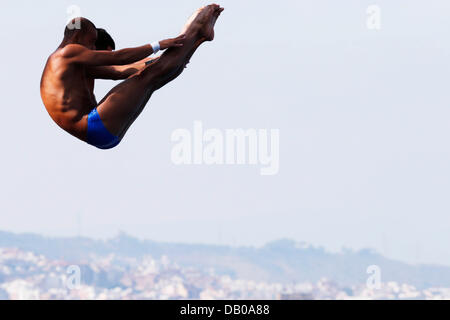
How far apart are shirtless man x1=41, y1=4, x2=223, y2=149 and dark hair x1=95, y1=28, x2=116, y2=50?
0.66 feet

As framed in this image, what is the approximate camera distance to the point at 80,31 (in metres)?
9.06

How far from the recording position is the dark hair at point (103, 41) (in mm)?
9383

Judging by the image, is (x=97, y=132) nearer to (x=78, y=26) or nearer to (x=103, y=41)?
(x=103, y=41)

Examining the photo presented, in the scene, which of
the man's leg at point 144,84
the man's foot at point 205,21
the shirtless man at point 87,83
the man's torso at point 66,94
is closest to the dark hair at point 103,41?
the shirtless man at point 87,83

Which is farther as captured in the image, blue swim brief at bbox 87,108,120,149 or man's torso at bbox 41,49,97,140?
blue swim brief at bbox 87,108,120,149

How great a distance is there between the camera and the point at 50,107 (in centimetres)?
923

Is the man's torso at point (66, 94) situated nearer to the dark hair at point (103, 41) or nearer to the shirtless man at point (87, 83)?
the shirtless man at point (87, 83)

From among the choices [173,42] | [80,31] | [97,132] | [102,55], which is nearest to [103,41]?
[80,31]

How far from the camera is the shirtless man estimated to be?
905 centimetres

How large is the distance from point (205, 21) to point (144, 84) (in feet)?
3.02

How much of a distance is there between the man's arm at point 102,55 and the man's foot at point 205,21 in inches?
Answer: 19.5

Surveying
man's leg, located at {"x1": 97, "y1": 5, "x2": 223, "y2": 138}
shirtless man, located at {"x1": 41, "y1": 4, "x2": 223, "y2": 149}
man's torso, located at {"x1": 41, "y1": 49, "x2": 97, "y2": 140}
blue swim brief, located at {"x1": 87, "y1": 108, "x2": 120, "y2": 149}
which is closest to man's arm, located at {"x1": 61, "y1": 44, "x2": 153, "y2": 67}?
shirtless man, located at {"x1": 41, "y1": 4, "x2": 223, "y2": 149}

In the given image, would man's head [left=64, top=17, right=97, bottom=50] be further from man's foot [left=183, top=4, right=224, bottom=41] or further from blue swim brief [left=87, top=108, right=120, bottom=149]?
man's foot [left=183, top=4, right=224, bottom=41]
